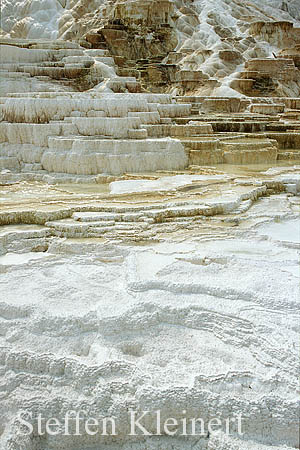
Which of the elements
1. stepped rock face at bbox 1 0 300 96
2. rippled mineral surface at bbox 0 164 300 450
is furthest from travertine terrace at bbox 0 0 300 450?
stepped rock face at bbox 1 0 300 96

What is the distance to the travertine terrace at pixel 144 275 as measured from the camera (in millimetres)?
2611

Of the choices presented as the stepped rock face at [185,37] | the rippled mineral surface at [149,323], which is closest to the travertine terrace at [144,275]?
the rippled mineral surface at [149,323]

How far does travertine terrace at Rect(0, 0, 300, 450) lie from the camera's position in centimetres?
261

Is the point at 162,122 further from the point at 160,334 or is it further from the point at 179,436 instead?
the point at 179,436

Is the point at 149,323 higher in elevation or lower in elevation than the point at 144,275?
lower

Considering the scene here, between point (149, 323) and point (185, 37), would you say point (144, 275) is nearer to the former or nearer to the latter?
point (149, 323)

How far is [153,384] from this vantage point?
8.66ft

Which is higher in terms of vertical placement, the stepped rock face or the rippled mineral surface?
the stepped rock face

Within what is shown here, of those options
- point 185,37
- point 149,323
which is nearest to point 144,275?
point 149,323

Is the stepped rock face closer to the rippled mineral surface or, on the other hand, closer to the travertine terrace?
the travertine terrace

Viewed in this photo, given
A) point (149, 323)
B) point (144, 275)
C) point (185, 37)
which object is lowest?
point (149, 323)

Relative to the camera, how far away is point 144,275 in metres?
3.47

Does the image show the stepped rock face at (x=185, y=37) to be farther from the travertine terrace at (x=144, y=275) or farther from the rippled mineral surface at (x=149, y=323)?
the rippled mineral surface at (x=149, y=323)

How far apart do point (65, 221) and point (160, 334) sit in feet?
6.42
